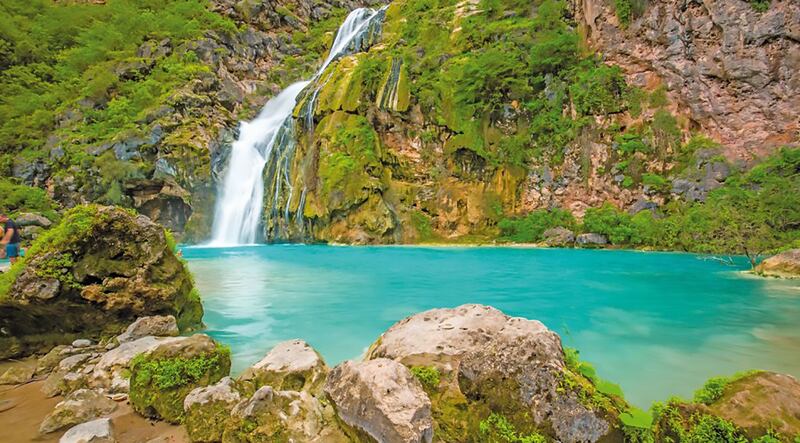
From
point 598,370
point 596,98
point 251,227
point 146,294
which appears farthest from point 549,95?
point 146,294

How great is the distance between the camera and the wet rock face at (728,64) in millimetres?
18609

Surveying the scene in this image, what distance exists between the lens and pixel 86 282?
486cm

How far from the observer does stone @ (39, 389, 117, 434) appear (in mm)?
2799

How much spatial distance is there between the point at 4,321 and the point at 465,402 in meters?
5.56

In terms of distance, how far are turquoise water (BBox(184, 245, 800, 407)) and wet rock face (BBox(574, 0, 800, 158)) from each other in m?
10.0

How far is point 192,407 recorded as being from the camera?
281 centimetres

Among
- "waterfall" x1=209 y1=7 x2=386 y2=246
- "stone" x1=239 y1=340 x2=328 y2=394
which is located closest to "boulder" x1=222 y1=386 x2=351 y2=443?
"stone" x1=239 y1=340 x2=328 y2=394

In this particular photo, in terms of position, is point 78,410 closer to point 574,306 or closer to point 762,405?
point 762,405

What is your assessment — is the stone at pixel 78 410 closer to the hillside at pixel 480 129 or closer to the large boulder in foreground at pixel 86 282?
the large boulder in foreground at pixel 86 282

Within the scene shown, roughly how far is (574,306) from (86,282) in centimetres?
856

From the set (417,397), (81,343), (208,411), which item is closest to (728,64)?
(417,397)

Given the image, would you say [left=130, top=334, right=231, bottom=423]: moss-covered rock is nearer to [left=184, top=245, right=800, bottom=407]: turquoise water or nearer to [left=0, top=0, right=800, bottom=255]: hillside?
[left=184, top=245, right=800, bottom=407]: turquoise water

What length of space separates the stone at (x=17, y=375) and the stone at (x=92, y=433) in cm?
181

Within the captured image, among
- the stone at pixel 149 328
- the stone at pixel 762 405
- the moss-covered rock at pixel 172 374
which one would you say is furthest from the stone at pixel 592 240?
the moss-covered rock at pixel 172 374
